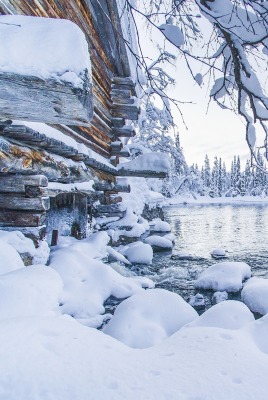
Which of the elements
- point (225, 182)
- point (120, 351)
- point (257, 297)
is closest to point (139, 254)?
point (257, 297)

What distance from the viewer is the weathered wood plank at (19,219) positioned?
3732 millimetres

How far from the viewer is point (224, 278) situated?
5.18m

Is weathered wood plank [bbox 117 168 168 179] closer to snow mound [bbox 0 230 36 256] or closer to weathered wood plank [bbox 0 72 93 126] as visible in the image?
snow mound [bbox 0 230 36 256]

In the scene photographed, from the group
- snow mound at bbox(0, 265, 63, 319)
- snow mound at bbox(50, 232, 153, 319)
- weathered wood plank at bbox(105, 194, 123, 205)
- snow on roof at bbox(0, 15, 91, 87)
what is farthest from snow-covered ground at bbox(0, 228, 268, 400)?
weathered wood plank at bbox(105, 194, 123, 205)

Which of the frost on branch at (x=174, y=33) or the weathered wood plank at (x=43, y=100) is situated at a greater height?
the frost on branch at (x=174, y=33)

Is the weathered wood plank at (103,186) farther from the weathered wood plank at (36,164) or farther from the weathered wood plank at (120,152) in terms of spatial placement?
the weathered wood plank at (36,164)

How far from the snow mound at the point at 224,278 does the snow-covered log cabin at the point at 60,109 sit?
260 cm

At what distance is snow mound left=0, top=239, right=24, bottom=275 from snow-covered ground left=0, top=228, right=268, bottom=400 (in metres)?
0.01

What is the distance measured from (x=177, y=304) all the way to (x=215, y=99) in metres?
2.33

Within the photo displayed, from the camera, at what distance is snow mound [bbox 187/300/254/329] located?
2961 millimetres

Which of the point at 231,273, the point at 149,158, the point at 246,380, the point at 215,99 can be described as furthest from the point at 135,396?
the point at 149,158

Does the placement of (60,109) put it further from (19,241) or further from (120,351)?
(19,241)

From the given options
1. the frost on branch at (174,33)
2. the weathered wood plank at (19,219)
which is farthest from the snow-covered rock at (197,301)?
the frost on branch at (174,33)

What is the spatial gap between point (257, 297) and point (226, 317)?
1.40 meters
